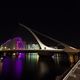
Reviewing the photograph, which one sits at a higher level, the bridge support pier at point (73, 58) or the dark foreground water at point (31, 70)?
the bridge support pier at point (73, 58)

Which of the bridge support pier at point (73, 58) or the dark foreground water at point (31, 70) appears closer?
the dark foreground water at point (31, 70)

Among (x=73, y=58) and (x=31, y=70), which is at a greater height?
(x=73, y=58)

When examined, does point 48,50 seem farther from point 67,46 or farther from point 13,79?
point 13,79

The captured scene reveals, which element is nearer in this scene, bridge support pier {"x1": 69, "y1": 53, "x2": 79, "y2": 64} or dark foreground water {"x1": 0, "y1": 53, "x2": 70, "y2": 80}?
dark foreground water {"x1": 0, "y1": 53, "x2": 70, "y2": 80}

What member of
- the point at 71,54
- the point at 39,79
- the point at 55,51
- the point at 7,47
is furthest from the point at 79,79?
the point at 7,47

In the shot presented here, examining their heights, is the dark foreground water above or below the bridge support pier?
below

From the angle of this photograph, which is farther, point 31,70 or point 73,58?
point 73,58

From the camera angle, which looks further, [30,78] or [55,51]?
[55,51]

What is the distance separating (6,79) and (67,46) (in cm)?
4367

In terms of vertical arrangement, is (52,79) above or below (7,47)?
below

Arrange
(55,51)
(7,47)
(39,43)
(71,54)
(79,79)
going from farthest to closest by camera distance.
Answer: (7,47), (39,43), (55,51), (71,54), (79,79)

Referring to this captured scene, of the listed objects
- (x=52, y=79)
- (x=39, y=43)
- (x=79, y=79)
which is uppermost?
(x=39, y=43)

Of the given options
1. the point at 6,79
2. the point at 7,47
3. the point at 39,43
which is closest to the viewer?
the point at 6,79

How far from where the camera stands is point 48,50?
72375 millimetres
